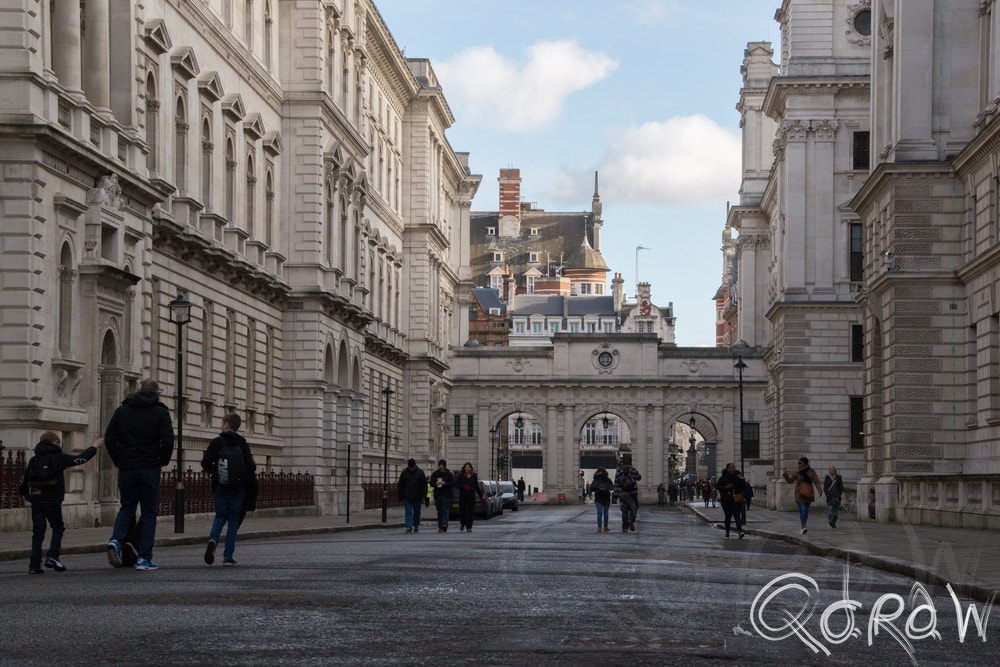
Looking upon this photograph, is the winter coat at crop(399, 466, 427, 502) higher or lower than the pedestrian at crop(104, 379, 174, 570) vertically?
lower

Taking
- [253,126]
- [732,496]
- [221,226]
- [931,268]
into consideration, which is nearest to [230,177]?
[221,226]

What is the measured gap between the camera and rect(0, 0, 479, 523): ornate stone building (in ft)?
92.0

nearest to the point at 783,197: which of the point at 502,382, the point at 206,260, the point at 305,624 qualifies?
the point at 206,260

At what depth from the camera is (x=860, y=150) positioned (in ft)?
207

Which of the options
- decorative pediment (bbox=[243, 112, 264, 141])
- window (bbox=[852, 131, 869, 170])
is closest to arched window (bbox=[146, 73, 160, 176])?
decorative pediment (bbox=[243, 112, 264, 141])

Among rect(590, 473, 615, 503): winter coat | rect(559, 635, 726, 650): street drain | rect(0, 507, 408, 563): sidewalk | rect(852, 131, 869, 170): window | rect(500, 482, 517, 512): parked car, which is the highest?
rect(852, 131, 869, 170): window

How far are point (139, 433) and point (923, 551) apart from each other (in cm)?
1146

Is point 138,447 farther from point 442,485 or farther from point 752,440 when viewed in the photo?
point 752,440

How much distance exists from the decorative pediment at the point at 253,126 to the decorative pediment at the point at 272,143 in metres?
0.94

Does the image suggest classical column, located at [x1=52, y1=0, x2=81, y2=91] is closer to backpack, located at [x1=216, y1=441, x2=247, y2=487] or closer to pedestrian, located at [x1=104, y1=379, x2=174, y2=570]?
backpack, located at [x1=216, y1=441, x2=247, y2=487]

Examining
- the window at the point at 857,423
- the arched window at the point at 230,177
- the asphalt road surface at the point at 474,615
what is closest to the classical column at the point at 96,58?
the asphalt road surface at the point at 474,615

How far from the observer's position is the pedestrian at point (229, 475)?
62.0ft

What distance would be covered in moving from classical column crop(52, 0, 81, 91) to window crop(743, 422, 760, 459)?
2857 inches

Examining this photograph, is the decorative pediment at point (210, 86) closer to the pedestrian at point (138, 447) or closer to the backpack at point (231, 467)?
the backpack at point (231, 467)
